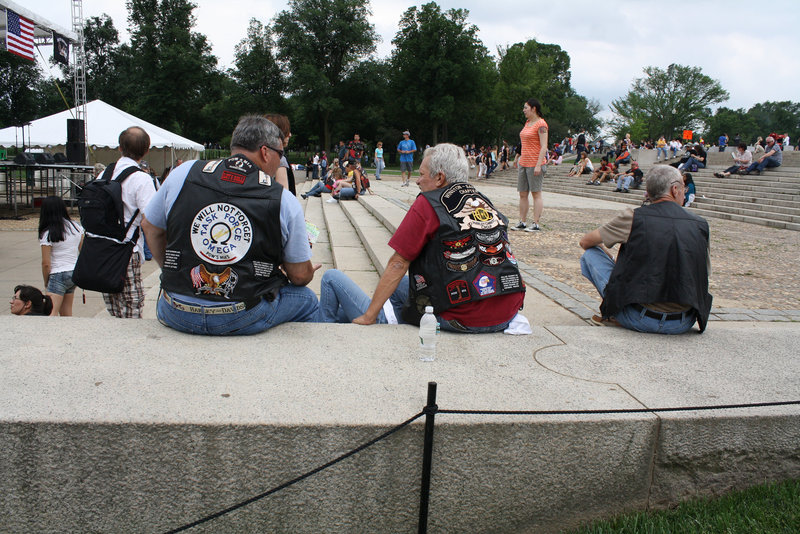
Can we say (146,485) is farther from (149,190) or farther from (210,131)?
(210,131)

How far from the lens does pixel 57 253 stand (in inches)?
209

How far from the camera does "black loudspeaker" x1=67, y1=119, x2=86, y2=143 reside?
62.3ft

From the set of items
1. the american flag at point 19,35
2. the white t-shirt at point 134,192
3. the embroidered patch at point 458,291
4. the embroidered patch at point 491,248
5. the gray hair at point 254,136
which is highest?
the american flag at point 19,35

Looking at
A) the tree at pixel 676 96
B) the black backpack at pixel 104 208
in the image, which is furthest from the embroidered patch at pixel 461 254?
the tree at pixel 676 96

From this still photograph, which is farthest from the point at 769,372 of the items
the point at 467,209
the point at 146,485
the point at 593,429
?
the point at 146,485

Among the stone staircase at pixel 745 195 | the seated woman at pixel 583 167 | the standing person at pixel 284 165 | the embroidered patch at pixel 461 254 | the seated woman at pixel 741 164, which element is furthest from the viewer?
the seated woman at pixel 583 167

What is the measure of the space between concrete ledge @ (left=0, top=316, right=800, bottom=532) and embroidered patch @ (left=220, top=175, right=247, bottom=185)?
815 mm

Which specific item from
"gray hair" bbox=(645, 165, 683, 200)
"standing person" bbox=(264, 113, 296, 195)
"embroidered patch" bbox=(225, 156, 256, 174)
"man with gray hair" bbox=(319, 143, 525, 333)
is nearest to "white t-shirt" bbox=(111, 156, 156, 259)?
"standing person" bbox=(264, 113, 296, 195)

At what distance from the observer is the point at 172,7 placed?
57.1m

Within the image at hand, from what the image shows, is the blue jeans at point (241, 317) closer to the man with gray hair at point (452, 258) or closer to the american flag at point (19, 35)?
the man with gray hair at point (452, 258)

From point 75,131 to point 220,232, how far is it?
19393mm

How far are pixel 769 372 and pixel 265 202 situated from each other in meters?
2.67

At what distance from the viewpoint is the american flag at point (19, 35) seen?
48.4ft

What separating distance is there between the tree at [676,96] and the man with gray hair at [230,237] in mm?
83741
